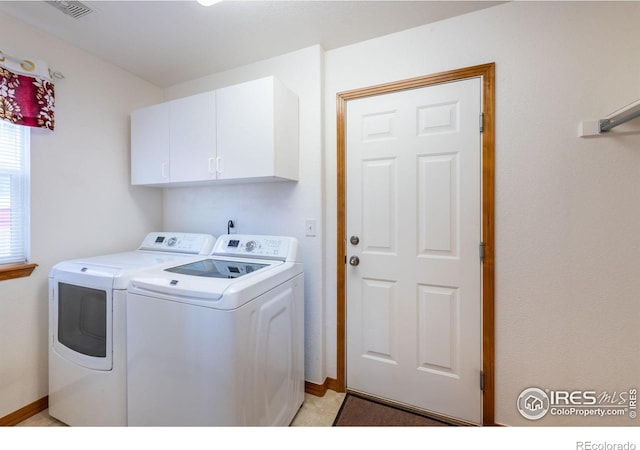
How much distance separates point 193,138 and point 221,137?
26 cm

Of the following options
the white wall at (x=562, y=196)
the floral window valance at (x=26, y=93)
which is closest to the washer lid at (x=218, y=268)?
the floral window valance at (x=26, y=93)

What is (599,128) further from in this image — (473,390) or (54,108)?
(54,108)

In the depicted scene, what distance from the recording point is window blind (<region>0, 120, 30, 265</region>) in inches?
61.1

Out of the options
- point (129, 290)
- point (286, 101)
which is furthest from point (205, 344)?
point (286, 101)

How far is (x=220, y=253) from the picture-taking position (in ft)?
6.04

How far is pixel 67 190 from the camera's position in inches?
70.7

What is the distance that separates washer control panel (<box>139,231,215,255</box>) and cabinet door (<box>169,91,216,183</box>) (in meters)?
0.43

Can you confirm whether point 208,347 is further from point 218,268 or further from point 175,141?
point 175,141

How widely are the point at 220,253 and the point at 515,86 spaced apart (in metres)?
2.07

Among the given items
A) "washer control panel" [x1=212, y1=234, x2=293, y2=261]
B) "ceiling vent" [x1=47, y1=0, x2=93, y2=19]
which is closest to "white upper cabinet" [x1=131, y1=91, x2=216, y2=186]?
"washer control panel" [x1=212, y1=234, x2=293, y2=261]

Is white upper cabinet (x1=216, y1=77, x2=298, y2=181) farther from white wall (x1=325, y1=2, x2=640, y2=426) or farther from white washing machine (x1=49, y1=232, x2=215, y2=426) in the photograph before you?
white wall (x1=325, y1=2, x2=640, y2=426)

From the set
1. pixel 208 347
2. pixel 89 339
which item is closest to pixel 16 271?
pixel 89 339

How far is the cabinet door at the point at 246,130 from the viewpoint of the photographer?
163cm

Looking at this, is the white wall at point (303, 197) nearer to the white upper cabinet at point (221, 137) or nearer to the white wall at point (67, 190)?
the white upper cabinet at point (221, 137)
